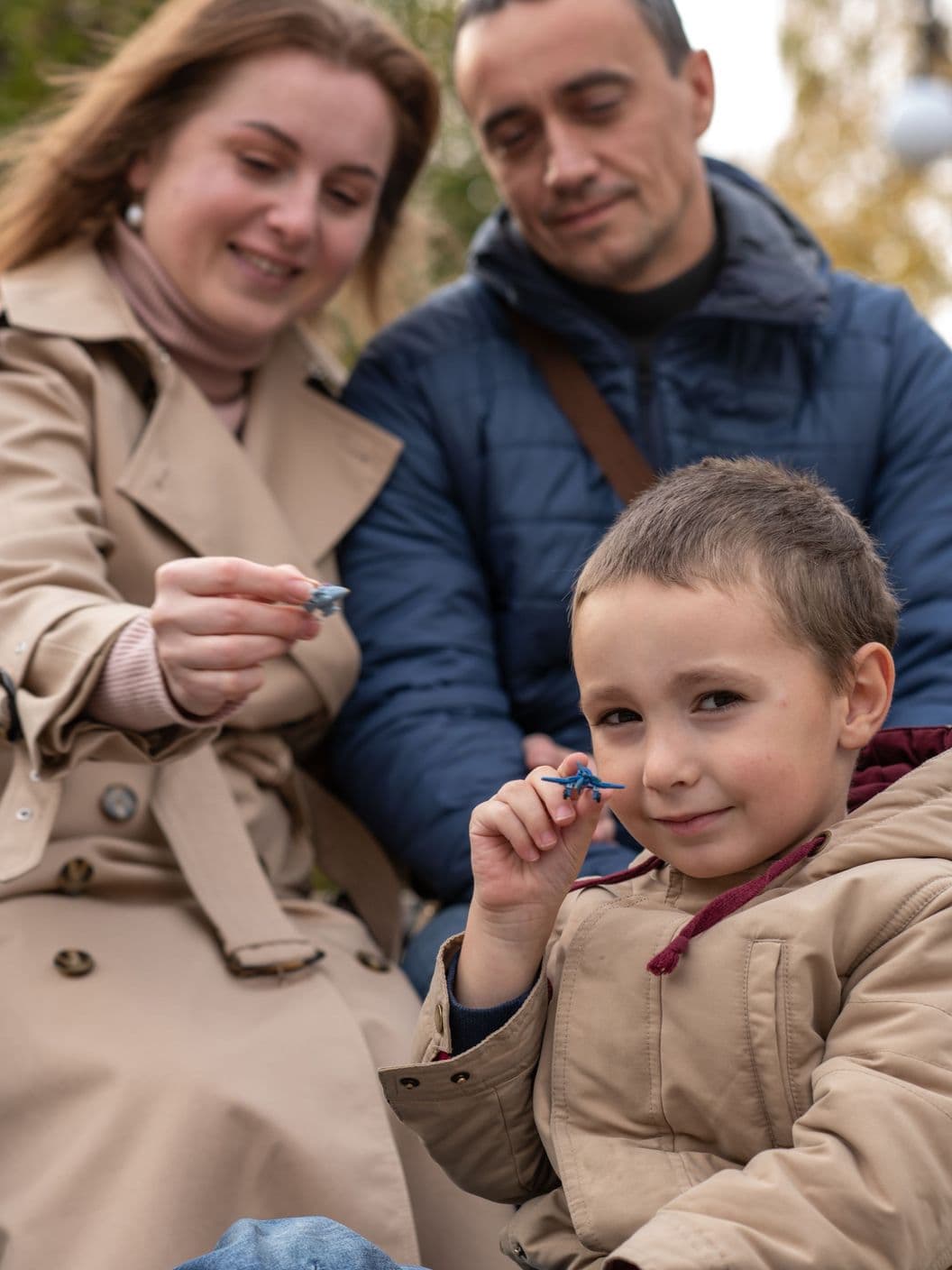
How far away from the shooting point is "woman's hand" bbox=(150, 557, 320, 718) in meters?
2.21

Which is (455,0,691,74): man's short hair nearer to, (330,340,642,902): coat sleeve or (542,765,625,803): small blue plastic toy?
(330,340,642,902): coat sleeve

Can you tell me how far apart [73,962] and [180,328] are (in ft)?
4.16

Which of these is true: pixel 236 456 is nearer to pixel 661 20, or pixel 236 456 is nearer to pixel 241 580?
pixel 241 580

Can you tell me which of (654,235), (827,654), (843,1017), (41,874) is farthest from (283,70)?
(843,1017)

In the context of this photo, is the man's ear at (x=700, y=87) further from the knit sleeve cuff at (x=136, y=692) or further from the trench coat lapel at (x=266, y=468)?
the knit sleeve cuff at (x=136, y=692)

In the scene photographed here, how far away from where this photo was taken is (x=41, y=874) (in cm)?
259

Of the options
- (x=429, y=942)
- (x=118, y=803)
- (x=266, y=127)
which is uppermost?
(x=266, y=127)

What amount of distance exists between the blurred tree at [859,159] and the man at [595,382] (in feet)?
27.5

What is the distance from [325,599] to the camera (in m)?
2.19

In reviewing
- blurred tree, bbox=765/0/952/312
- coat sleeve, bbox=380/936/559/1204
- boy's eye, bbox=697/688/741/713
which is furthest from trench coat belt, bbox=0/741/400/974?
blurred tree, bbox=765/0/952/312

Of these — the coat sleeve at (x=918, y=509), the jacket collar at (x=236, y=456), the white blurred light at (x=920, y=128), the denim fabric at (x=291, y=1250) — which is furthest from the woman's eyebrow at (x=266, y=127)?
the white blurred light at (x=920, y=128)

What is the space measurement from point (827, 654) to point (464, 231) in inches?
138

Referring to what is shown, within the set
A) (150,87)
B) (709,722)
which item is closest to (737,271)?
(150,87)

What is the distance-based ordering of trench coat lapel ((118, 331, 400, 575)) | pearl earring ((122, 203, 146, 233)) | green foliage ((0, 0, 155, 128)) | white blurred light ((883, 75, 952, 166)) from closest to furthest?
trench coat lapel ((118, 331, 400, 575)) < pearl earring ((122, 203, 146, 233)) < green foliage ((0, 0, 155, 128)) < white blurred light ((883, 75, 952, 166))
